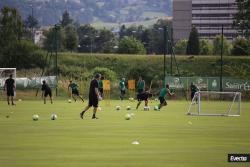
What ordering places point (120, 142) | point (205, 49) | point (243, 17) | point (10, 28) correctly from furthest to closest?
point (205, 49) → point (243, 17) → point (10, 28) → point (120, 142)

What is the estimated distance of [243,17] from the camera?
10725 centimetres

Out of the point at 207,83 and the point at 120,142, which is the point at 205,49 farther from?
the point at 120,142

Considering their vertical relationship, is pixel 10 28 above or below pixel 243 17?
below

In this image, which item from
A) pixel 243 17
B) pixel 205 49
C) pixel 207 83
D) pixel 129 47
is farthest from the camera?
pixel 205 49

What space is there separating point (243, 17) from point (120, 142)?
8709 centimetres

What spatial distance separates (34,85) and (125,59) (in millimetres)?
37467

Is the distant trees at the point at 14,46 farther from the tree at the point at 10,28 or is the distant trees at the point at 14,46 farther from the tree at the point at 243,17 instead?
the tree at the point at 243,17

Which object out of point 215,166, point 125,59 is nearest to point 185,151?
point 215,166

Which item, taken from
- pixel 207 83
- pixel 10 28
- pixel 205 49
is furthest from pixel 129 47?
pixel 207 83

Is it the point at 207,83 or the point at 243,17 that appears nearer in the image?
the point at 207,83

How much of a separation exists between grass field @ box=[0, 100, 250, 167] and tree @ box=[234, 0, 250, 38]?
72315mm

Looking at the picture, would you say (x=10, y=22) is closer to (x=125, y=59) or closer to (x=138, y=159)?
(x=125, y=59)

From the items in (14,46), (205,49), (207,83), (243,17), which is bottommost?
(207,83)

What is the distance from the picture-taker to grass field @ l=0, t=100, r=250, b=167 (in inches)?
700
